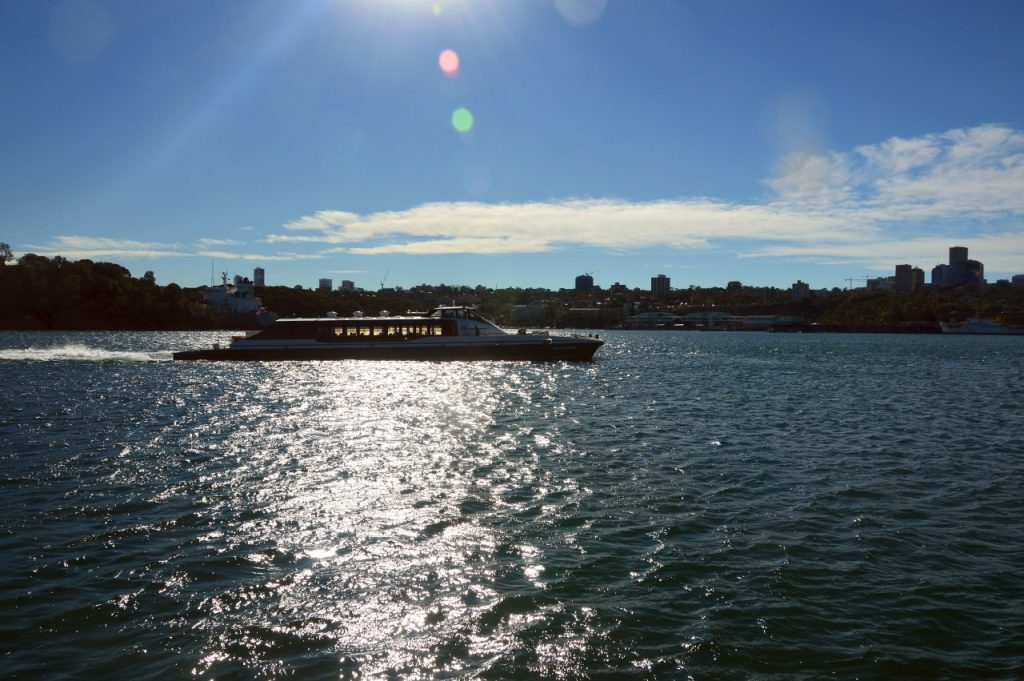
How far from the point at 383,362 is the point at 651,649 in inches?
2550

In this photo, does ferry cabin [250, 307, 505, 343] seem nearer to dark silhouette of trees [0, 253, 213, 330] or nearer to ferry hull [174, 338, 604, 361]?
ferry hull [174, 338, 604, 361]

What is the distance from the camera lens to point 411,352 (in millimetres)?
72750

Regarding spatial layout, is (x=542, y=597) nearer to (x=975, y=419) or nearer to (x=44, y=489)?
(x=44, y=489)

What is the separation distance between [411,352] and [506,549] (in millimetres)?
59957

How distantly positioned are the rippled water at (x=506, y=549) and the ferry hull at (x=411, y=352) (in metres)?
41.1

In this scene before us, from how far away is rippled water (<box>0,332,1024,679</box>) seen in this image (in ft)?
31.8

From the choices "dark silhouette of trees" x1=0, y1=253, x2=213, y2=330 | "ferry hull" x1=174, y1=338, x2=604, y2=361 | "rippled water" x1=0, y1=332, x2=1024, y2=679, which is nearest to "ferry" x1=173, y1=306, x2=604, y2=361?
"ferry hull" x1=174, y1=338, x2=604, y2=361

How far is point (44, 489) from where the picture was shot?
59.2 ft

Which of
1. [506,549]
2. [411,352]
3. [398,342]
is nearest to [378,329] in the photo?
[398,342]

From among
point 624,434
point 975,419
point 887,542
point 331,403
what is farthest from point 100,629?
point 975,419

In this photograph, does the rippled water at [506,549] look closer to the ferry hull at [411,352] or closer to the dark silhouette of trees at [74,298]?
the ferry hull at [411,352]

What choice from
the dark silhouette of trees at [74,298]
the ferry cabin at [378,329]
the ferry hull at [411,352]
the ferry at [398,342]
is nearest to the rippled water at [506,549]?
the ferry hull at [411,352]

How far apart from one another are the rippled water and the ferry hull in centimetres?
4109

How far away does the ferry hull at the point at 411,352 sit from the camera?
72.5 meters
